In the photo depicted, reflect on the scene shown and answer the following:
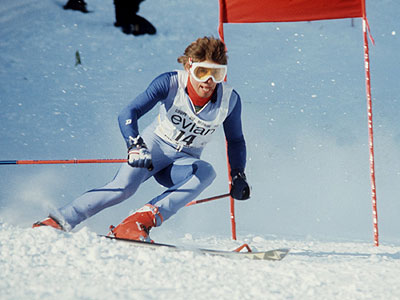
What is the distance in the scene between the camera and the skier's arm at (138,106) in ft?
9.45

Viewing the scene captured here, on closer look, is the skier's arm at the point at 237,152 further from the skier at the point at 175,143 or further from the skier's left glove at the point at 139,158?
the skier's left glove at the point at 139,158

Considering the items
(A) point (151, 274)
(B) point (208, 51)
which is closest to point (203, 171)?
(B) point (208, 51)

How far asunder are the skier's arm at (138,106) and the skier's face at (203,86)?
6.6 inches

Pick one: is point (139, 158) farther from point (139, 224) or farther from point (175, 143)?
point (175, 143)

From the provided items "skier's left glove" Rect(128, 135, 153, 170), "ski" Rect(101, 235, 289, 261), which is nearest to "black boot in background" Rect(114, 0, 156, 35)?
"skier's left glove" Rect(128, 135, 153, 170)

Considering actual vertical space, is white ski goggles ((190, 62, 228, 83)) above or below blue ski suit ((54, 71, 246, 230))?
above

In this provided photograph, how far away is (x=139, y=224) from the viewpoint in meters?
2.72

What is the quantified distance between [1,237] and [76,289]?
88 cm

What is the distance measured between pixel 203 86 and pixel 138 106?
41 cm

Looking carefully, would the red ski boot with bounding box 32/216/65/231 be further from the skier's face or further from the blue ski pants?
the skier's face

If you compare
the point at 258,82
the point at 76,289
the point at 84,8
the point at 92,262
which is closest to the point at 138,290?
the point at 76,289

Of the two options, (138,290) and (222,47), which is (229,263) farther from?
(222,47)

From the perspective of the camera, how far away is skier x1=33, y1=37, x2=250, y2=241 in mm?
2830

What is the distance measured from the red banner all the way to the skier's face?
66.6 inches
